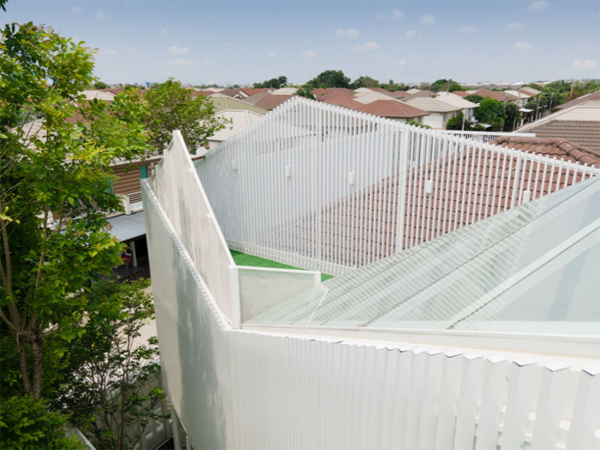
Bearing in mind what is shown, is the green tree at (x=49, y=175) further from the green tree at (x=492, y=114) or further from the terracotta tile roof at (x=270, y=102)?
the green tree at (x=492, y=114)

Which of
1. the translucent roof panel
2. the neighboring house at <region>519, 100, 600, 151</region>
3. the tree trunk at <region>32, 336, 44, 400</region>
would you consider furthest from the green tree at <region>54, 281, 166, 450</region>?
the neighboring house at <region>519, 100, 600, 151</region>

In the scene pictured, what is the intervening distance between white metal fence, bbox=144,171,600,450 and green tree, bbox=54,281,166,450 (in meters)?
2.71

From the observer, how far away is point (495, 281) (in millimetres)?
2682

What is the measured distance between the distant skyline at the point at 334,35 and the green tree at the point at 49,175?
62.5 metres

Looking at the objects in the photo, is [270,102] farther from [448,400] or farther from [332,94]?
[448,400]

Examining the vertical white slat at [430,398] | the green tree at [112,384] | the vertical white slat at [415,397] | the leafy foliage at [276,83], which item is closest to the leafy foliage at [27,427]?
the green tree at [112,384]

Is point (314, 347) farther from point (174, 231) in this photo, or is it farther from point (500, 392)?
point (174, 231)

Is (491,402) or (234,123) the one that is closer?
(491,402)

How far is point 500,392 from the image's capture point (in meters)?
1.83

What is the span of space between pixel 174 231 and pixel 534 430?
260 inches

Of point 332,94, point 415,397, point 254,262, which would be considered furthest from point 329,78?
point 415,397

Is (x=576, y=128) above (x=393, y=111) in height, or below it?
below

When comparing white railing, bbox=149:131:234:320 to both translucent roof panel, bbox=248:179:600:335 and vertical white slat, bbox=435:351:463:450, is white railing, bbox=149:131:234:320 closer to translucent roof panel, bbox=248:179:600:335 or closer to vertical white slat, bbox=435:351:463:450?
translucent roof panel, bbox=248:179:600:335

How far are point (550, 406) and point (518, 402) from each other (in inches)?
5.0
